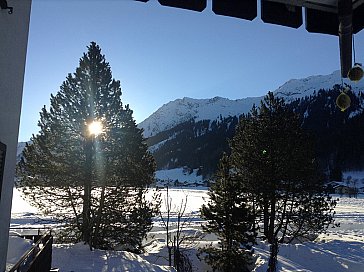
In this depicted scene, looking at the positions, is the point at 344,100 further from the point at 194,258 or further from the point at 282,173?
the point at 194,258

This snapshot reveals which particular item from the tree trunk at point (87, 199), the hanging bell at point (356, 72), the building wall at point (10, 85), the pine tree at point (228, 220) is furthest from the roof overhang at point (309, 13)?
the tree trunk at point (87, 199)

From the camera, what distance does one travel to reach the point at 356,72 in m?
2.21

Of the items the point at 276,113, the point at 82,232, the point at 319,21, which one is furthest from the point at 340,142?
the point at 319,21

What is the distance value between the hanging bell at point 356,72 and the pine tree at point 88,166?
48.2 ft

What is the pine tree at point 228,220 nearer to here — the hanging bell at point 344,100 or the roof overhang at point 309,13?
the hanging bell at point 344,100

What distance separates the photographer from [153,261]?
55.8ft

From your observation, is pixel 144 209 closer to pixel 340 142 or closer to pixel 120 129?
pixel 120 129

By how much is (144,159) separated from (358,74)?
1615 centimetres

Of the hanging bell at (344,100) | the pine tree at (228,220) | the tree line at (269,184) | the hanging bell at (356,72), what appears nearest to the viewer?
the hanging bell at (356,72)

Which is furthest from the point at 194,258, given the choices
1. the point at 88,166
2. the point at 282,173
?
the point at 88,166

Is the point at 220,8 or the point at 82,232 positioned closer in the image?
the point at 220,8

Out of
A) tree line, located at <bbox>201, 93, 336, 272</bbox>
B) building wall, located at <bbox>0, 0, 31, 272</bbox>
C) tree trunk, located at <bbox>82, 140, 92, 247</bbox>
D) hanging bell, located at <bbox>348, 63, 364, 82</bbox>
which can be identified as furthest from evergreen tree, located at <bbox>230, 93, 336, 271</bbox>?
hanging bell, located at <bbox>348, 63, 364, 82</bbox>

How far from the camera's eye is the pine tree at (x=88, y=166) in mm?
15664

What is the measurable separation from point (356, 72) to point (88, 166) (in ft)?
49.8
